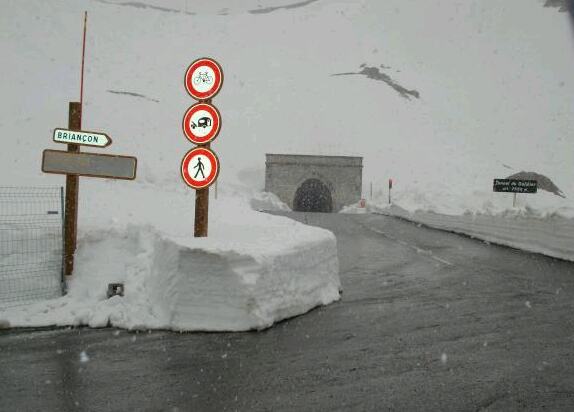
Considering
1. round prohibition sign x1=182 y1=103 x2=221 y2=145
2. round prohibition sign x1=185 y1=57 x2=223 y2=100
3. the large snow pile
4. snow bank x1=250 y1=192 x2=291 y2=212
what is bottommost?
snow bank x1=250 y1=192 x2=291 y2=212

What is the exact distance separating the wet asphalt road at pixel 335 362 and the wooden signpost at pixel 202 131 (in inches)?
91.7

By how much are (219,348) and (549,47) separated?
101 meters

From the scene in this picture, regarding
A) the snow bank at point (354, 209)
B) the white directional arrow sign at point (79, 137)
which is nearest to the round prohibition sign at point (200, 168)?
the white directional arrow sign at point (79, 137)

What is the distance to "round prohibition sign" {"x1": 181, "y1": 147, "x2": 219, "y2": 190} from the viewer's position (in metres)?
7.14

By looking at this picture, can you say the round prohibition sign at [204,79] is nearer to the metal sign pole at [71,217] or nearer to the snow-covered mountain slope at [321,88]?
the metal sign pole at [71,217]

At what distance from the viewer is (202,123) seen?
23.8ft

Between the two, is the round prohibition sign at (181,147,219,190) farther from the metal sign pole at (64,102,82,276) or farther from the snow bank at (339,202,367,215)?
the snow bank at (339,202,367,215)

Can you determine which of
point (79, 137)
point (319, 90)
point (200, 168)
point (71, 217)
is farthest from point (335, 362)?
point (319, 90)

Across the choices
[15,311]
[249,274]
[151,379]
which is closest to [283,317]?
[249,274]

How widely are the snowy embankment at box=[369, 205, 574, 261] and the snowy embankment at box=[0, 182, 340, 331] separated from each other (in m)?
8.92

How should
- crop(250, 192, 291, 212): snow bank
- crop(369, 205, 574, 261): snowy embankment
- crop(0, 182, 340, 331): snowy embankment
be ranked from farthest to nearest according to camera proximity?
crop(250, 192, 291, 212): snow bank < crop(369, 205, 574, 261): snowy embankment < crop(0, 182, 340, 331): snowy embankment

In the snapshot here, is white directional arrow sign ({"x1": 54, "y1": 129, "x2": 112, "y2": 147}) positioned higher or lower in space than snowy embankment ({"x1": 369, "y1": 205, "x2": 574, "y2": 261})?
higher

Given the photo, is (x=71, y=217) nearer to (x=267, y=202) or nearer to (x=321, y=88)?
(x=267, y=202)

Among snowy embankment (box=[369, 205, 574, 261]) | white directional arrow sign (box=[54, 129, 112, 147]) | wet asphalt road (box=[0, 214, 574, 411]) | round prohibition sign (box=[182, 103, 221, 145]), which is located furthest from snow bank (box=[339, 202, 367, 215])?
round prohibition sign (box=[182, 103, 221, 145])
